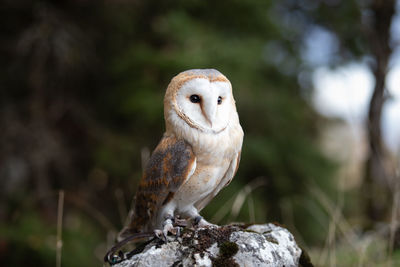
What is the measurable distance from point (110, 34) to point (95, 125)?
1.13 meters

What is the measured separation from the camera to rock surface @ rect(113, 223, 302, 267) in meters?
1.49

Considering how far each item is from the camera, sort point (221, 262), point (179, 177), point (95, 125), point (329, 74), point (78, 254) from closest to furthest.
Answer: point (221, 262) → point (179, 177) → point (78, 254) → point (95, 125) → point (329, 74)

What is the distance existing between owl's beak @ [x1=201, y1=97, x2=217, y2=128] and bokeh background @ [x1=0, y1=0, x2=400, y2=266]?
2061mm

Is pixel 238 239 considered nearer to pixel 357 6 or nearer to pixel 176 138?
pixel 176 138

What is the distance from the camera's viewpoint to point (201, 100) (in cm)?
157

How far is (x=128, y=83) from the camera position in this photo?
421 centimetres

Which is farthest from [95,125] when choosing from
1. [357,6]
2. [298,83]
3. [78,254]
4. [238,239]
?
[357,6]

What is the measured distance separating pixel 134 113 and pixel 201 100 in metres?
2.65

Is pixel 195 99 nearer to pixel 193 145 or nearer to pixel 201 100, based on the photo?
pixel 201 100

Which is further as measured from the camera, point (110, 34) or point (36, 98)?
point (110, 34)

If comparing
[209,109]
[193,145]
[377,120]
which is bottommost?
[377,120]

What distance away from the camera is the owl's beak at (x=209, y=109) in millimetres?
1540

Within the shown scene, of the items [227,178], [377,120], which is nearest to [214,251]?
[227,178]

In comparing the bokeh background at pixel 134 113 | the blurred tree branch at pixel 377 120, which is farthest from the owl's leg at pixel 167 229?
the blurred tree branch at pixel 377 120
